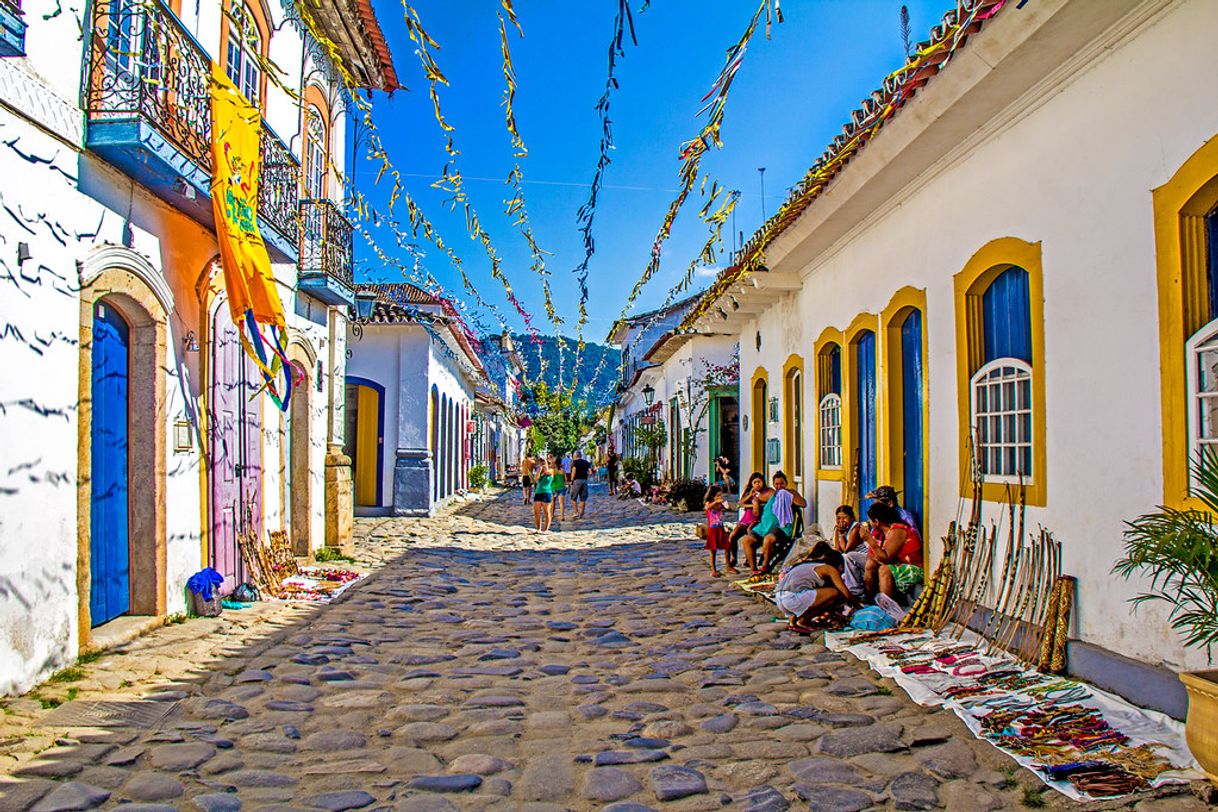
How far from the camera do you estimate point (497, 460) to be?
43.5 m

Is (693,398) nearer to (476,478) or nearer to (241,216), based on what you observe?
(476,478)

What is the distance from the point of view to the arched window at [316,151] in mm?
10867

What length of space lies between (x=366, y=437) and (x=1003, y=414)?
13890mm

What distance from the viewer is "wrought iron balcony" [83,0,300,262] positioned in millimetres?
5836

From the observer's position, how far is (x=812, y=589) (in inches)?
279

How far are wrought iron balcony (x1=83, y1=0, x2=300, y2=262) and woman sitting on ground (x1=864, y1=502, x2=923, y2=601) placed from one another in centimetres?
604

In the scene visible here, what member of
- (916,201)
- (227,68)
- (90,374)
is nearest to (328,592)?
(90,374)

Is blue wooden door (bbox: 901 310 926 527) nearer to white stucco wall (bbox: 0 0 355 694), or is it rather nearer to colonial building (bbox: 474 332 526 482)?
white stucco wall (bbox: 0 0 355 694)

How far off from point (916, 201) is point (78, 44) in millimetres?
6461

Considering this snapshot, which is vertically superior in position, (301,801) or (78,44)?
(78,44)

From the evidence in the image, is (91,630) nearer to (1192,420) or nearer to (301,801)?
(301,801)

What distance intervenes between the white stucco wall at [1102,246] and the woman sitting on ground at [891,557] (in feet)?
3.63

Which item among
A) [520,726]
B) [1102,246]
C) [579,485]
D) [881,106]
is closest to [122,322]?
[520,726]

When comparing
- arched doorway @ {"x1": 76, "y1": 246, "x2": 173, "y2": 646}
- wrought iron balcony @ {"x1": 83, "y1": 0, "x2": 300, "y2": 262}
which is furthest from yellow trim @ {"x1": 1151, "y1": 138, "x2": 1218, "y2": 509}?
arched doorway @ {"x1": 76, "y1": 246, "x2": 173, "y2": 646}
